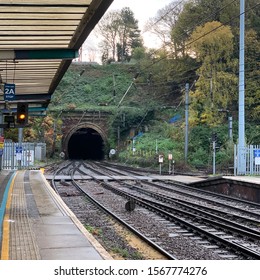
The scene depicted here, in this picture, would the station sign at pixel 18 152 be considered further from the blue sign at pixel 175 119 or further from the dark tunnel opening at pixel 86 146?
the dark tunnel opening at pixel 86 146

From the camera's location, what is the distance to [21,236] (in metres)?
9.05

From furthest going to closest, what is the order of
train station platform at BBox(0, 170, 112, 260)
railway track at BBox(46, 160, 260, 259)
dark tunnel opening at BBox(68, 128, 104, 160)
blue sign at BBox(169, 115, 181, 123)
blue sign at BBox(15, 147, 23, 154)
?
dark tunnel opening at BBox(68, 128, 104, 160), blue sign at BBox(169, 115, 181, 123), blue sign at BBox(15, 147, 23, 154), railway track at BBox(46, 160, 260, 259), train station platform at BBox(0, 170, 112, 260)

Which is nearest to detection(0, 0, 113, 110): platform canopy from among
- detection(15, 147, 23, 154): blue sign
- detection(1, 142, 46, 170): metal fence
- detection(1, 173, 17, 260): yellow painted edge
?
detection(1, 173, 17, 260): yellow painted edge

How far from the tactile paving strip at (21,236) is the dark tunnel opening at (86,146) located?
2242 inches

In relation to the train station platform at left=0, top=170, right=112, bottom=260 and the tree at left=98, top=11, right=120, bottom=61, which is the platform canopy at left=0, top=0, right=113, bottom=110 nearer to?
the train station platform at left=0, top=170, right=112, bottom=260

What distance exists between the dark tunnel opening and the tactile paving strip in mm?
56951

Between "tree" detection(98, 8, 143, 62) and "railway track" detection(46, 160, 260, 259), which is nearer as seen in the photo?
"railway track" detection(46, 160, 260, 259)

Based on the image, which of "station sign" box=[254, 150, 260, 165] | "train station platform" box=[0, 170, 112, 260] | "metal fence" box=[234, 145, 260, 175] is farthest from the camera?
"metal fence" box=[234, 145, 260, 175]

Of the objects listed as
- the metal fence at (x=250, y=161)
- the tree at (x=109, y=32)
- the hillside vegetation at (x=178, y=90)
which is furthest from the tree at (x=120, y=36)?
the metal fence at (x=250, y=161)

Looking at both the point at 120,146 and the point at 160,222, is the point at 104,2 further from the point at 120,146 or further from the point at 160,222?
the point at 120,146

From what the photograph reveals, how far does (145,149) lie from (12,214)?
35553 millimetres

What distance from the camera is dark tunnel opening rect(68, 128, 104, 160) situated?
237 feet

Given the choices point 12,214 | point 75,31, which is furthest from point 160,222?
point 75,31

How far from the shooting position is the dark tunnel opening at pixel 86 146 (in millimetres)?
72188
